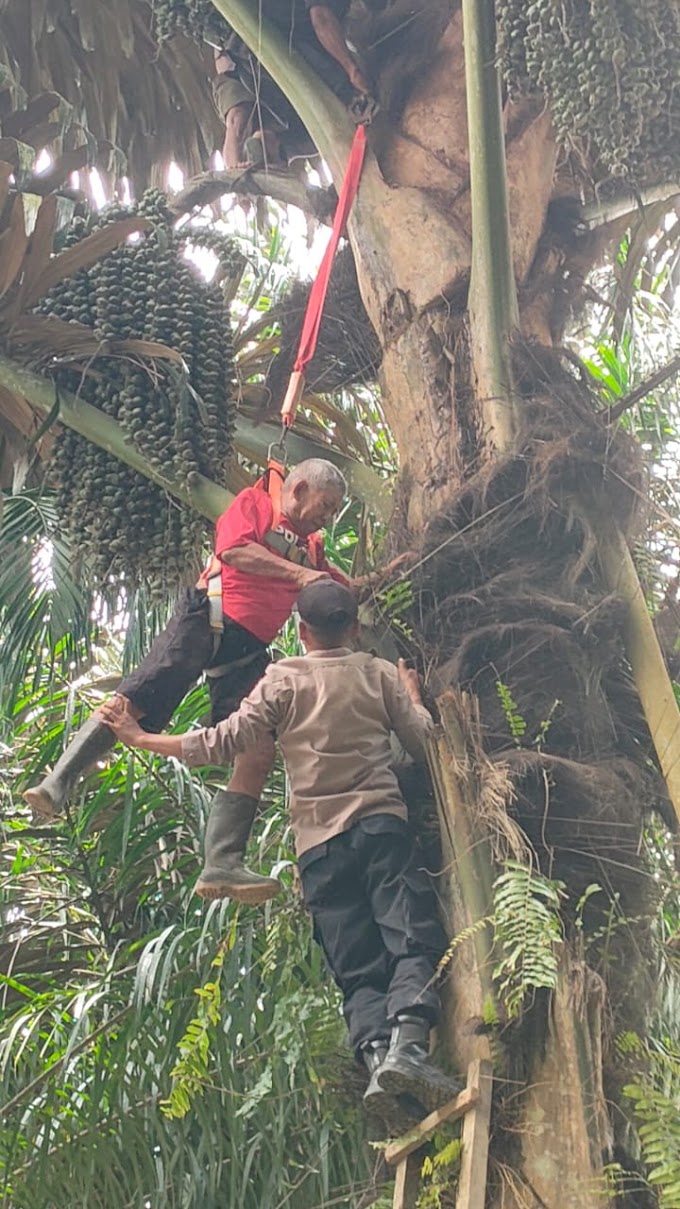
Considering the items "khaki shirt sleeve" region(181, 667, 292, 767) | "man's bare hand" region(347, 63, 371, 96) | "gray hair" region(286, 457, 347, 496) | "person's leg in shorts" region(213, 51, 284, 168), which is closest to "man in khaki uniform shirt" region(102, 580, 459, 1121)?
"khaki shirt sleeve" region(181, 667, 292, 767)

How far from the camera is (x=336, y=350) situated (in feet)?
14.9

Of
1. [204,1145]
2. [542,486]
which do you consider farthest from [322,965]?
[542,486]

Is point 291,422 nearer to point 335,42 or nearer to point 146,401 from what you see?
point 146,401

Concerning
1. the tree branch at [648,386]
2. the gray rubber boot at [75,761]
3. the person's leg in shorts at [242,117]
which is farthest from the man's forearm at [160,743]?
the person's leg in shorts at [242,117]

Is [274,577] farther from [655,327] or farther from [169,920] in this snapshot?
[655,327]

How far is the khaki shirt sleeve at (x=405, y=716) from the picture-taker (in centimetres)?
332

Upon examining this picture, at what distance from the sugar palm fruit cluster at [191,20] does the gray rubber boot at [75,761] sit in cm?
247

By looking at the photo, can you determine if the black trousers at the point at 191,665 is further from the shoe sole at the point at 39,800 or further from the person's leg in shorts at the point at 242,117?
the person's leg in shorts at the point at 242,117

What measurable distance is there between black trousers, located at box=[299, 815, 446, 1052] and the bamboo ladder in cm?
19

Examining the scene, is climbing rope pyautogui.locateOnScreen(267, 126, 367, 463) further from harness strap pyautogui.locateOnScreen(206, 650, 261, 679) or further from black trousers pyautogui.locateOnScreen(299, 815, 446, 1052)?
black trousers pyautogui.locateOnScreen(299, 815, 446, 1052)

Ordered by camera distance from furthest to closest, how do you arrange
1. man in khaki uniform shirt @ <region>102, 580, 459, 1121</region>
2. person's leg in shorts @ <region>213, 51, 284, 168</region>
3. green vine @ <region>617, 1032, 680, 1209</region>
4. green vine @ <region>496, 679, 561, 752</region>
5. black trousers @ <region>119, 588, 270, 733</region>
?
person's leg in shorts @ <region>213, 51, 284, 168</region> → black trousers @ <region>119, 588, 270, 733</region> → green vine @ <region>496, 679, 561, 752</region> → man in khaki uniform shirt @ <region>102, 580, 459, 1121</region> → green vine @ <region>617, 1032, 680, 1209</region>

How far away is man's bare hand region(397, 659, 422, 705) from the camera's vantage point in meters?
3.37

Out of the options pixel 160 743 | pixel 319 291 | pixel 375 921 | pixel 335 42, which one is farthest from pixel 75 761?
pixel 335 42

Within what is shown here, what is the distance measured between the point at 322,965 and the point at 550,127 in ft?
8.17
